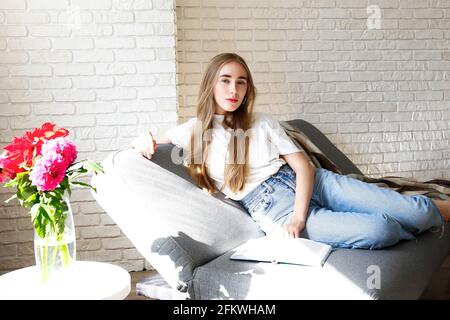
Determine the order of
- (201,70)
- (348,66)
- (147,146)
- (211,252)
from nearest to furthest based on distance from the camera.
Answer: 1. (211,252)
2. (147,146)
3. (201,70)
4. (348,66)

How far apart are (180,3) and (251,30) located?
47 centimetres

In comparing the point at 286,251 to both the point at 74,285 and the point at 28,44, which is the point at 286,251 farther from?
the point at 28,44

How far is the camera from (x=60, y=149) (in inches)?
56.2

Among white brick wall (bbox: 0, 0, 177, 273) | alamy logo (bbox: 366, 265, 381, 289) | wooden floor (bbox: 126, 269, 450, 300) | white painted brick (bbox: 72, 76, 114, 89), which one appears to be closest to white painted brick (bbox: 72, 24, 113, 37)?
white brick wall (bbox: 0, 0, 177, 273)

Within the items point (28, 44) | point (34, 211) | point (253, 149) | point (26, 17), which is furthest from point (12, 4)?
point (34, 211)

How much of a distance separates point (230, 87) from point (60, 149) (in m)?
0.96

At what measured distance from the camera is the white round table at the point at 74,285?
4.72ft

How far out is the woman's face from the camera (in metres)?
2.22

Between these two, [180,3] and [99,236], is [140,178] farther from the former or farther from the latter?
[180,3]

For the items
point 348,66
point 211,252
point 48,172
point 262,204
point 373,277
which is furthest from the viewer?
point 348,66

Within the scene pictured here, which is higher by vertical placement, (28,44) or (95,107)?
(28,44)

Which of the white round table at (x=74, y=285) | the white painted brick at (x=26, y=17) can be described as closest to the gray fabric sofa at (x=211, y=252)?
the white round table at (x=74, y=285)

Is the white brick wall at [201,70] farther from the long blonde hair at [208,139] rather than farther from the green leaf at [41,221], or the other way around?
the green leaf at [41,221]
